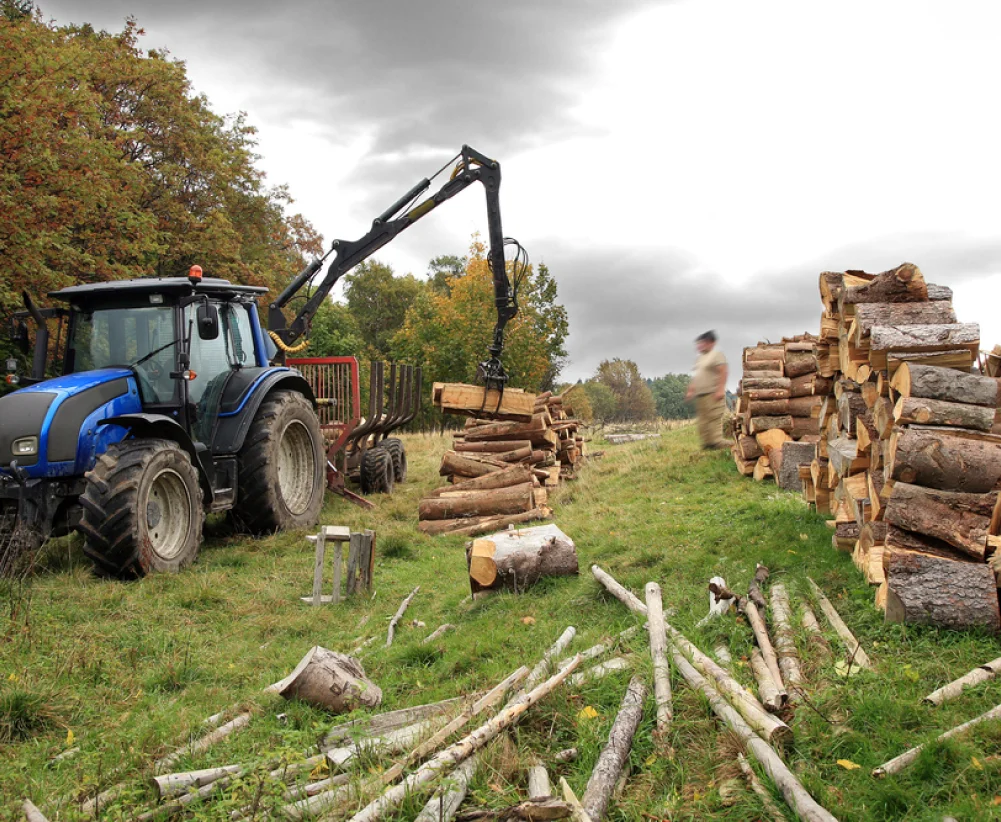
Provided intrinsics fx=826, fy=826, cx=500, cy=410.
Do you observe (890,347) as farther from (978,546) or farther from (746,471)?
(746,471)

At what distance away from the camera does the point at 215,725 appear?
→ 458cm

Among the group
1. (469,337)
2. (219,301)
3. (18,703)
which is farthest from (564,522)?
(469,337)

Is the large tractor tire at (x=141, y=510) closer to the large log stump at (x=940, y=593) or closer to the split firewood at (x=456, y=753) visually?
the split firewood at (x=456, y=753)

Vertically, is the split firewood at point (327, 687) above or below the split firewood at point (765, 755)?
below

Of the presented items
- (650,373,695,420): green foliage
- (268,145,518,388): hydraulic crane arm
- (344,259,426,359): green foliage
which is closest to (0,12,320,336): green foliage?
(268,145,518,388): hydraulic crane arm

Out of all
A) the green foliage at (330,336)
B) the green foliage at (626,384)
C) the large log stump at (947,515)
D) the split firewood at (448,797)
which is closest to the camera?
the split firewood at (448,797)

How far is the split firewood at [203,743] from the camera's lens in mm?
4028

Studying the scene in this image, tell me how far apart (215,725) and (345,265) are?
9.87 m

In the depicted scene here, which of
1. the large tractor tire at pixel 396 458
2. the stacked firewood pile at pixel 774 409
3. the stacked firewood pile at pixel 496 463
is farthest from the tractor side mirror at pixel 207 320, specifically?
the stacked firewood pile at pixel 774 409

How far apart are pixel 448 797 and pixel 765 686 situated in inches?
68.1

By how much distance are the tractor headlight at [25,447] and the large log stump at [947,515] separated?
7.07m

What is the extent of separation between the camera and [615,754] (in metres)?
3.80

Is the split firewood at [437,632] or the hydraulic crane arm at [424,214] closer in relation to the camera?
the split firewood at [437,632]

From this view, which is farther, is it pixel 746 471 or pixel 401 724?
pixel 746 471
